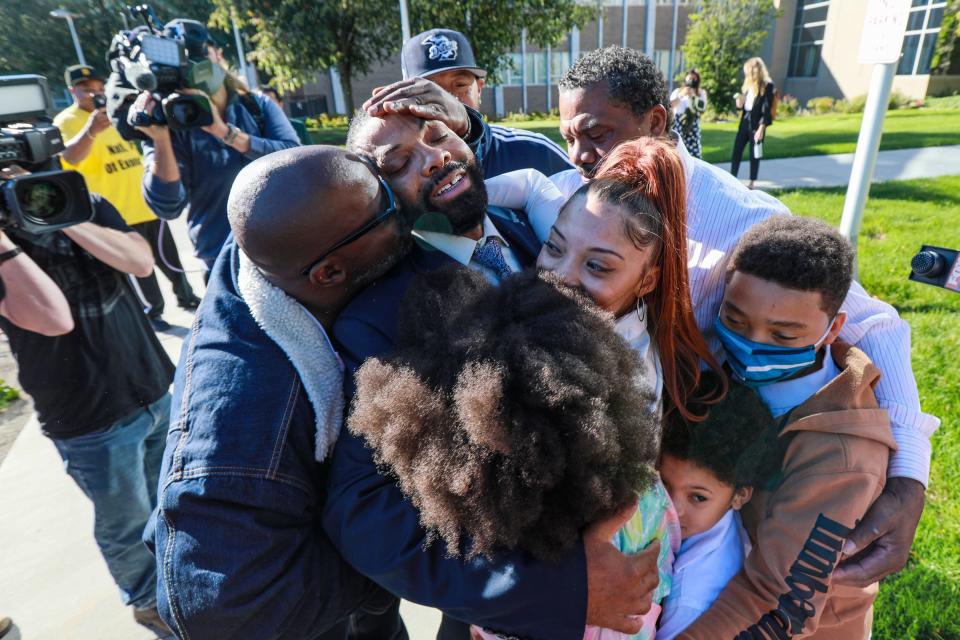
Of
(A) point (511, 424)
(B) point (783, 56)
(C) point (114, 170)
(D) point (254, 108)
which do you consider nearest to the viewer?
(A) point (511, 424)

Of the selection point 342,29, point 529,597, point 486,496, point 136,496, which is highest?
point 342,29

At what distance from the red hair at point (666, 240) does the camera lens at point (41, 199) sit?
1.73m

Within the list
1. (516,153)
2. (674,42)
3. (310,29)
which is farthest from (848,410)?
(674,42)

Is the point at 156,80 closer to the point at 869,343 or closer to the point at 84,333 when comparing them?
the point at 84,333

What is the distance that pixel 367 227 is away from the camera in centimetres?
129

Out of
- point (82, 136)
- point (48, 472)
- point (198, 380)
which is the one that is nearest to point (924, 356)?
point (198, 380)

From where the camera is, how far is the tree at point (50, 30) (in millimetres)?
26875

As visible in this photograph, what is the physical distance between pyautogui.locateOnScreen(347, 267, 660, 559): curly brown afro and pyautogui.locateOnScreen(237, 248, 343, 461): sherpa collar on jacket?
0.15 meters

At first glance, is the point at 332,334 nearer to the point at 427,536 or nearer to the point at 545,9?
the point at 427,536

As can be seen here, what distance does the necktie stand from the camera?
158 centimetres

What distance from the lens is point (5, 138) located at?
1803 mm

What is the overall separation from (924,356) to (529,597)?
411 centimetres

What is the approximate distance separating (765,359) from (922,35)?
98.8 ft

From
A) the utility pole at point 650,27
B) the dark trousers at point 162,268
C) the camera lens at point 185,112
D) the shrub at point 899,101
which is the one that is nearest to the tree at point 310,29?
the dark trousers at point 162,268
